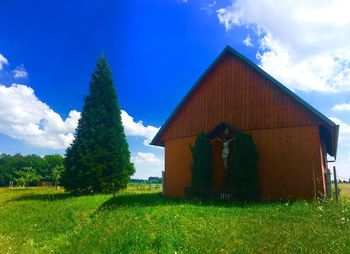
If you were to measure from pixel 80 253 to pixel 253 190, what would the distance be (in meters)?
9.89

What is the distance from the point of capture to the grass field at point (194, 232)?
9.82 metres

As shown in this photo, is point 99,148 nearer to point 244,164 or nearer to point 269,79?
point 244,164

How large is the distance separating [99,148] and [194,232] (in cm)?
2154

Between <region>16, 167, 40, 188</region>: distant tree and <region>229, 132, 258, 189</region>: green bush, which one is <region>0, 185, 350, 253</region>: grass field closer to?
<region>229, 132, 258, 189</region>: green bush

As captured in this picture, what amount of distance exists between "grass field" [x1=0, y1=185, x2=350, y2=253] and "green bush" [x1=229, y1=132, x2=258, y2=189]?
1.99 m

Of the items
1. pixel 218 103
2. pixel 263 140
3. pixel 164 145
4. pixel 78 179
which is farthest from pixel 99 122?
pixel 263 140

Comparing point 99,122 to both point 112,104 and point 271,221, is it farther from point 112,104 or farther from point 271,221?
point 271,221

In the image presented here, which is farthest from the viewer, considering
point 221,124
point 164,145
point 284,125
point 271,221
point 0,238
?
point 164,145

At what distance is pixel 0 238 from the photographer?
14625 mm

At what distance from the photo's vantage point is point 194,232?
11.1 meters

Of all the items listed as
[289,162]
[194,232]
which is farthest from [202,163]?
[194,232]

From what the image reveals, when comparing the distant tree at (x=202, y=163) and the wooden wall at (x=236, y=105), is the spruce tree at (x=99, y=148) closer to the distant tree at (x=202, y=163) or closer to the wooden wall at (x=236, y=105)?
the wooden wall at (x=236, y=105)

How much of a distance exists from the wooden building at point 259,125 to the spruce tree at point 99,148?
8.52 metres

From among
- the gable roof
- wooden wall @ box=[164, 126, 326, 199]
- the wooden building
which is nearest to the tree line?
the gable roof
